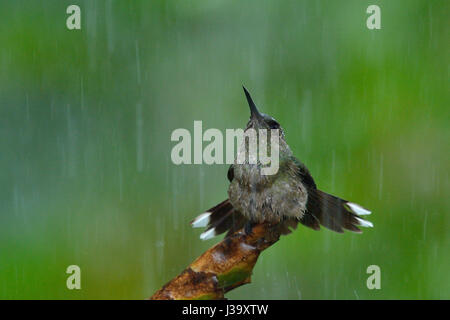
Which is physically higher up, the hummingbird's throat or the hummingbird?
the hummingbird's throat

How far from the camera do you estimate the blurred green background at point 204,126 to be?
548cm

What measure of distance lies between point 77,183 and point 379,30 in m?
3.64

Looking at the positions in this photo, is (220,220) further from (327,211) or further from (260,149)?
(327,211)

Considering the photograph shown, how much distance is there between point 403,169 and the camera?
6121mm

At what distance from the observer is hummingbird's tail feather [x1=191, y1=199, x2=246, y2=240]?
5.11 meters

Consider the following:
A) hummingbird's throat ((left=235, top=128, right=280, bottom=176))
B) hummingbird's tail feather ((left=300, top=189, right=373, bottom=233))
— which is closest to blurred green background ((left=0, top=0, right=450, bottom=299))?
hummingbird's tail feather ((left=300, top=189, right=373, bottom=233))

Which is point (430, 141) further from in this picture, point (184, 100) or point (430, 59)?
point (184, 100)

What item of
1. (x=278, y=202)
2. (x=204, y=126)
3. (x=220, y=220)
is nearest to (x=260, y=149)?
(x=278, y=202)

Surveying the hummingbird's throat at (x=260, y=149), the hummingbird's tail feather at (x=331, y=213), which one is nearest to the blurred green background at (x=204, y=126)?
the hummingbird's tail feather at (x=331, y=213)

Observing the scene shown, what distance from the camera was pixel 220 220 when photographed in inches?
206

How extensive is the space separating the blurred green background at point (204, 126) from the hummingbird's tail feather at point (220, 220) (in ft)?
2.09

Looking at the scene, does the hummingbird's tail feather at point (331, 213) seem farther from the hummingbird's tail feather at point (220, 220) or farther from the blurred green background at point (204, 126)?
the hummingbird's tail feather at point (220, 220)

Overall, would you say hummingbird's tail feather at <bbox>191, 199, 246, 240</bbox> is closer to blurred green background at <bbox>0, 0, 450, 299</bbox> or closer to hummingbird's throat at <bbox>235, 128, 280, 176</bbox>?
hummingbird's throat at <bbox>235, 128, 280, 176</bbox>

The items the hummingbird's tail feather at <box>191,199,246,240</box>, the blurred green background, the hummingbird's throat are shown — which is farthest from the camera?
the blurred green background
